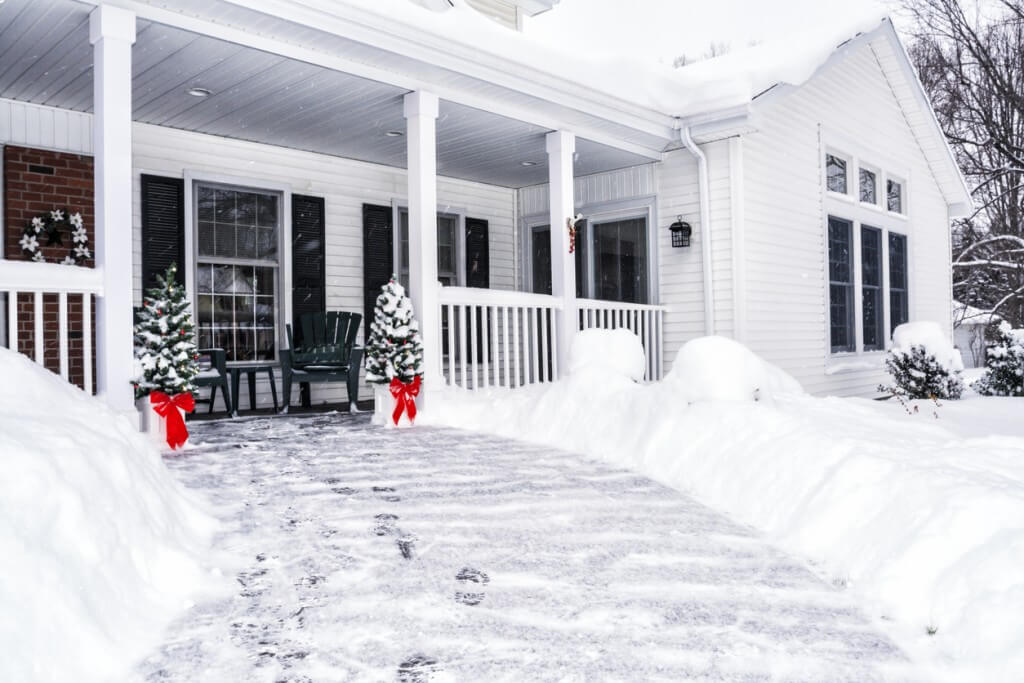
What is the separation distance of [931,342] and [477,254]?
4.63 m

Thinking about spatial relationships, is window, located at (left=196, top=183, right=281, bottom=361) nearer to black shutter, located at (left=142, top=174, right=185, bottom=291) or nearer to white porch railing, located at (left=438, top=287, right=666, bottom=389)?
black shutter, located at (left=142, top=174, right=185, bottom=291)

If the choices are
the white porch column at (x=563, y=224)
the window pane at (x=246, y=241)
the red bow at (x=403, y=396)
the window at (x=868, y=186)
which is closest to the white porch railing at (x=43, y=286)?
the red bow at (x=403, y=396)

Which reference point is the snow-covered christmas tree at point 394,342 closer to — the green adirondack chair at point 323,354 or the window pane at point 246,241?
the green adirondack chair at point 323,354

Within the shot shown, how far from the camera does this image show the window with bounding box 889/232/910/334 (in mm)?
9109

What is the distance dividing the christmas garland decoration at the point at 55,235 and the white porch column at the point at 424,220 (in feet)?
8.46

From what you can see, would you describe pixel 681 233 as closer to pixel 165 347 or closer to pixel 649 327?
pixel 649 327

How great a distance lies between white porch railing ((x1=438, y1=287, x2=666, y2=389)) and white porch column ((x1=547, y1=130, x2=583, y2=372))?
0.32 feet

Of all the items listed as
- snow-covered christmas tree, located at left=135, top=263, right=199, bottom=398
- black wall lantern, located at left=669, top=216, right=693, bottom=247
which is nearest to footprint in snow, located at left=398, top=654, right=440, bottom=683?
snow-covered christmas tree, located at left=135, top=263, right=199, bottom=398

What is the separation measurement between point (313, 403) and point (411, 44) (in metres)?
3.51

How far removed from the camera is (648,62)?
6.83 m

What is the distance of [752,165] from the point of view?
22.8ft

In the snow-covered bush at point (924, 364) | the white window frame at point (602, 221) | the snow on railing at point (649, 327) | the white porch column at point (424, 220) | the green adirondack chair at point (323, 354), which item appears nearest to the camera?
the white porch column at point (424, 220)

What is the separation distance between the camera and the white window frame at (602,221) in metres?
7.39

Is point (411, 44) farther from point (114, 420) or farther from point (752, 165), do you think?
point (752, 165)
